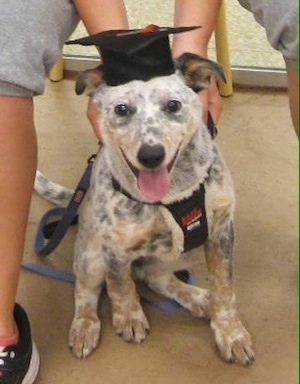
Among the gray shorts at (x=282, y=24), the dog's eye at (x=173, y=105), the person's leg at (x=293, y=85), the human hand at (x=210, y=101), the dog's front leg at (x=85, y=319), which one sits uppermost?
the gray shorts at (x=282, y=24)

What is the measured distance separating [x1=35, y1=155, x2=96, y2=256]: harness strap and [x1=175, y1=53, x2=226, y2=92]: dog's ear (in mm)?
395

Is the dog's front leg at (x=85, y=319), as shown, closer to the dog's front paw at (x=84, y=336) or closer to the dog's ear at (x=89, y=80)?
the dog's front paw at (x=84, y=336)

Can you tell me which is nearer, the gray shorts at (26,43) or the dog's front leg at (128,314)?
the gray shorts at (26,43)

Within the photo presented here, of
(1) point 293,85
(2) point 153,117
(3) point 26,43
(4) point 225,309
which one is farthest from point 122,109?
(4) point 225,309

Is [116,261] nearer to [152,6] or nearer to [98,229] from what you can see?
[98,229]

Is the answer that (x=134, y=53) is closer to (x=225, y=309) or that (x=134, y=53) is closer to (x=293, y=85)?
(x=293, y=85)

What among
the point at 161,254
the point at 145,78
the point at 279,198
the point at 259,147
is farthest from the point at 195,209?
the point at 259,147

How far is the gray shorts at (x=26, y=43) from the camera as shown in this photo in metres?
1.20

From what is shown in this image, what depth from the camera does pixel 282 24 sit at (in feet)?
3.82

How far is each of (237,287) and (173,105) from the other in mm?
589

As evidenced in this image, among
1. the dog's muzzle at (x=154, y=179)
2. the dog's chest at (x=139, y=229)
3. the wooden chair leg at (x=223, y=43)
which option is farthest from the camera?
the wooden chair leg at (x=223, y=43)

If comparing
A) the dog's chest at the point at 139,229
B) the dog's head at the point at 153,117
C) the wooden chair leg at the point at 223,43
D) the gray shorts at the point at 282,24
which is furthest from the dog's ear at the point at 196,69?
the wooden chair leg at the point at 223,43

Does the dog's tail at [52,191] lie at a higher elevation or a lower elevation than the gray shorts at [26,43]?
lower

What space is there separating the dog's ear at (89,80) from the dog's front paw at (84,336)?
507 millimetres
